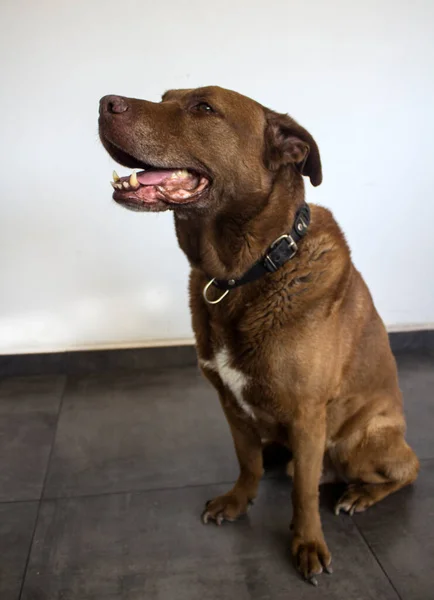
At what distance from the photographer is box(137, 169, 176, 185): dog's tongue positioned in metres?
1.39

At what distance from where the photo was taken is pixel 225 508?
6.02ft

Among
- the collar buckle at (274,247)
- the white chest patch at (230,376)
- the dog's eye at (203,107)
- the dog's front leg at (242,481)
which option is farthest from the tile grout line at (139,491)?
the dog's eye at (203,107)

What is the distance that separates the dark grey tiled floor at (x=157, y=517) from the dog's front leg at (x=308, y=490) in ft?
0.19

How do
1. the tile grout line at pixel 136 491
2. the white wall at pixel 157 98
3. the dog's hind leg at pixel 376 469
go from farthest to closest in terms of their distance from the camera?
the white wall at pixel 157 98 → the tile grout line at pixel 136 491 → the dog's hind leg at pixel 376 469

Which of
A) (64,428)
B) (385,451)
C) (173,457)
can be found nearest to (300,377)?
(385,451)

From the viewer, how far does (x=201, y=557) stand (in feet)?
5.59

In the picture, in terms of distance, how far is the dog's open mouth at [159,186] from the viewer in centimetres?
136

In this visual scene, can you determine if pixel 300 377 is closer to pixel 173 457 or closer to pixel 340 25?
pixel 173 457

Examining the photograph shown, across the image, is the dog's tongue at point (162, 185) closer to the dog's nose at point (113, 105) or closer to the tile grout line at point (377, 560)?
the dog's nose at point (113, 105)

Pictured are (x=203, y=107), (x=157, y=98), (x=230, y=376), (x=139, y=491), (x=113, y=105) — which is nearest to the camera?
(x=113, y=105)

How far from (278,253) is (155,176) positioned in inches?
15.2

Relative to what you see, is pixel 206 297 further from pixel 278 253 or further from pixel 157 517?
pixel 157 517

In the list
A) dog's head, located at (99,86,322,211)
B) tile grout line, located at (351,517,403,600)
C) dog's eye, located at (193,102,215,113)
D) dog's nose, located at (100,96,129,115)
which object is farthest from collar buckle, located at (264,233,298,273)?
tile grout line, located at (351,517,403,600)

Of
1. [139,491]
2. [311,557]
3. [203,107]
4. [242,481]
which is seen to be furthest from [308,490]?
[203,107]
